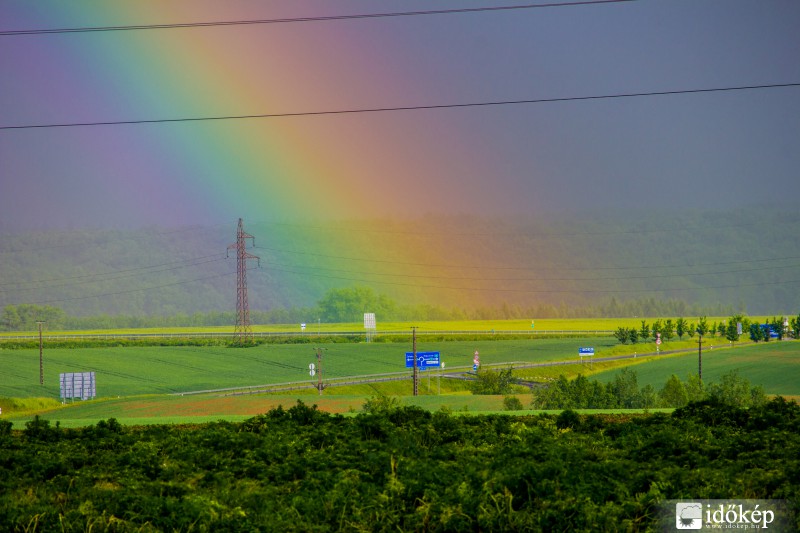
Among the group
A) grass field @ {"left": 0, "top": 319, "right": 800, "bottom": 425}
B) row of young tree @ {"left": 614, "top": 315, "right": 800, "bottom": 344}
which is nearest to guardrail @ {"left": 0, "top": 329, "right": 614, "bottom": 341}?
row of young tree @ {"left": 614, "top": 315, "right": 800, "bottom": 344}

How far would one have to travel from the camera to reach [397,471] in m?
16.2

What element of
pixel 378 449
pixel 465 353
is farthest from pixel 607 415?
pixel 465 353

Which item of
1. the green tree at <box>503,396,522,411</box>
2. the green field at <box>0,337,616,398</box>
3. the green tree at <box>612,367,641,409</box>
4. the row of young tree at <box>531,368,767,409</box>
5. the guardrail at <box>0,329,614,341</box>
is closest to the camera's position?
the green tree at <box>503,396,522,411</box>

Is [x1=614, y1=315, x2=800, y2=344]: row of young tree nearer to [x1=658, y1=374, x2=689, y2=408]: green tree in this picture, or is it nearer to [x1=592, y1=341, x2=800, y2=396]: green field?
[x1=592, y1=341, x2=800, y2=396]: green field

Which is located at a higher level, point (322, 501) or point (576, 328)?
point (322, 501)

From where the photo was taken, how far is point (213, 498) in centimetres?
1479

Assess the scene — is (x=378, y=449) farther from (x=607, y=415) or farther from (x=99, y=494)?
(x=607, y=415)

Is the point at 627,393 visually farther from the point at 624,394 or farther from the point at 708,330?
the point at 708,330

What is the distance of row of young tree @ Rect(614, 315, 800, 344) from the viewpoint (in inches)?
5477

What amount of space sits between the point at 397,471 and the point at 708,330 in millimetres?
150677

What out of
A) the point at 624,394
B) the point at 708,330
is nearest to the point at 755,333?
the point at 708,330

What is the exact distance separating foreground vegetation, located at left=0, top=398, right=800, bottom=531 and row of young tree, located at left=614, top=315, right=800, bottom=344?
4682 inches

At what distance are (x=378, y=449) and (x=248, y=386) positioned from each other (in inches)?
3329

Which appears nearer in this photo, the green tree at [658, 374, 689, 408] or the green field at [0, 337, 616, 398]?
the green tree at [658, 374, 689, 408]
